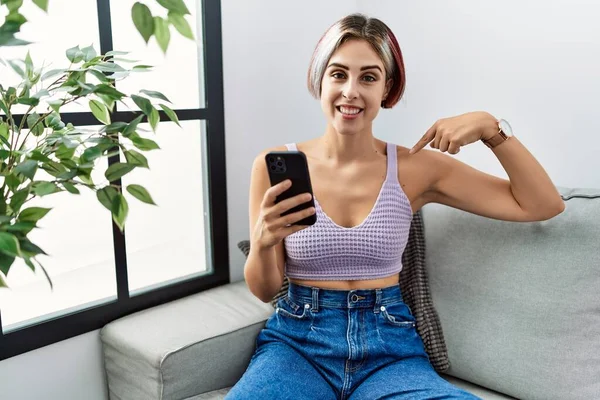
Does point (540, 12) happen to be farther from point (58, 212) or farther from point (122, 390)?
point (122, 390)

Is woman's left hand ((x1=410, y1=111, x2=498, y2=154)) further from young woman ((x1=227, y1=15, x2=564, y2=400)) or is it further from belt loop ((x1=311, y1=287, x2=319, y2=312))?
belt loop ((x1=311, y1=287, x2=319, y2=312))

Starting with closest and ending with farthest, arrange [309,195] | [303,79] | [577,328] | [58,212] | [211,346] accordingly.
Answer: [309,195]
[577,328]
[211,346]
[58,212]
[303,79]

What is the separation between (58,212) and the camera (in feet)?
5.28

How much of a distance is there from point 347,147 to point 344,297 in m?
0.38

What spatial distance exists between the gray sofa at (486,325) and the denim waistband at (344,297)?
0.25 metres

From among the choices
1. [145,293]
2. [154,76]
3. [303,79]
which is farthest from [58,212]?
[303,79]

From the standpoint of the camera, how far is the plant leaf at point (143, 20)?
2.10 ft

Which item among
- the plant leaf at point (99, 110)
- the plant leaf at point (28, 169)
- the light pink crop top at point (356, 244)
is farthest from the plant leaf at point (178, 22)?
the light pink crop top at point (356, 244)

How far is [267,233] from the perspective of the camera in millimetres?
1219

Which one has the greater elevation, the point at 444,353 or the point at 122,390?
the point at 444,353

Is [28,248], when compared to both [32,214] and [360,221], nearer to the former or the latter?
[32,214]

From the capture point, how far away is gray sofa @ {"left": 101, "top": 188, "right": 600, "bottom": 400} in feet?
4.61

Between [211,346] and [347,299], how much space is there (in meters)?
0.38

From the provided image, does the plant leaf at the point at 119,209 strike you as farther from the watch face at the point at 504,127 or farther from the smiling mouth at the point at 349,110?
the watch face at the point at 504,127
